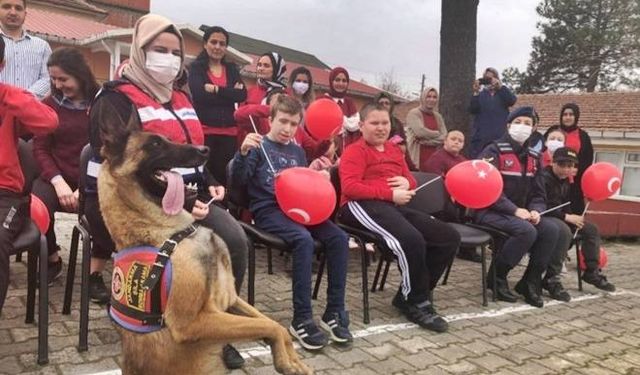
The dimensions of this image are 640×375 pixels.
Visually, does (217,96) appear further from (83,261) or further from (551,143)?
(551,143)

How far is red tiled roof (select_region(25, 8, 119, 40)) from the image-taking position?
53.5 feet

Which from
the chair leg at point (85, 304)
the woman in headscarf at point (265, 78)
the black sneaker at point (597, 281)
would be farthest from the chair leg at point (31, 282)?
the black sneaker at point (597, 281)

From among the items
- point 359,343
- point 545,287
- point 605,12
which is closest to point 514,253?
point 545,287

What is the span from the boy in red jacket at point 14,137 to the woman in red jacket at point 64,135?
82 centimetres

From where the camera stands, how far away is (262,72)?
20.0ft

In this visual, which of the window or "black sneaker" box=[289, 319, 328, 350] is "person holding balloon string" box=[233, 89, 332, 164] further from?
the window

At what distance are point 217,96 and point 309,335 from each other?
2.72m

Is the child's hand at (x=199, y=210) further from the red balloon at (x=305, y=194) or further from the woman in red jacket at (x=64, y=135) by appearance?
the woman in red jacket at (x=64, y=135)

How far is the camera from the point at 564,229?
5758 mm

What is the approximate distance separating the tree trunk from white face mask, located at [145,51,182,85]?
19.2 feet

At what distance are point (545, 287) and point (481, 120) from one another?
284 centimetres

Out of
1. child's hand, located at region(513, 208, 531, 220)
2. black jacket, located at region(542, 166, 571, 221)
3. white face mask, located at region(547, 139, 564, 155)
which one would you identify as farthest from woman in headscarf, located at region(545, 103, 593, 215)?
child's hand, located at region(513, 208, 531, 220)

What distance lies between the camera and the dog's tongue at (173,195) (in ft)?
8.07

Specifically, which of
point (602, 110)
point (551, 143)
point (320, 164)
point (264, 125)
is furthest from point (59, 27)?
point (602, 110)
